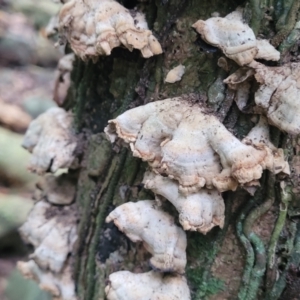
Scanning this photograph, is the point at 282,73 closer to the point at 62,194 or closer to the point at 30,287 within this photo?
the point at 62,194

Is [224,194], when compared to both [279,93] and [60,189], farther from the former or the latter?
[60,189]

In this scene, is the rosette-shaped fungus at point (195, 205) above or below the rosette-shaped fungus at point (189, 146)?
below

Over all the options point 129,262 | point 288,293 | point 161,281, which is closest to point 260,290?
point 288,293

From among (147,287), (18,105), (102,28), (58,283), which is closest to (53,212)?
(58,283)

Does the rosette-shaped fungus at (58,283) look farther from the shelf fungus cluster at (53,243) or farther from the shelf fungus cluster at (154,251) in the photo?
the shelf fungus cluster at (154,251)

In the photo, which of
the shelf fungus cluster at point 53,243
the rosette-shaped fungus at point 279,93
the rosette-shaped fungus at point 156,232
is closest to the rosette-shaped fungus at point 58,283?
the shelf fungus cluster at point 53,243

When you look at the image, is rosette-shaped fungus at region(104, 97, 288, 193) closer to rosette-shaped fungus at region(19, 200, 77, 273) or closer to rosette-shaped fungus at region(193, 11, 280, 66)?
rosette-shaped fungus at region(193, 11, 280, 66)
